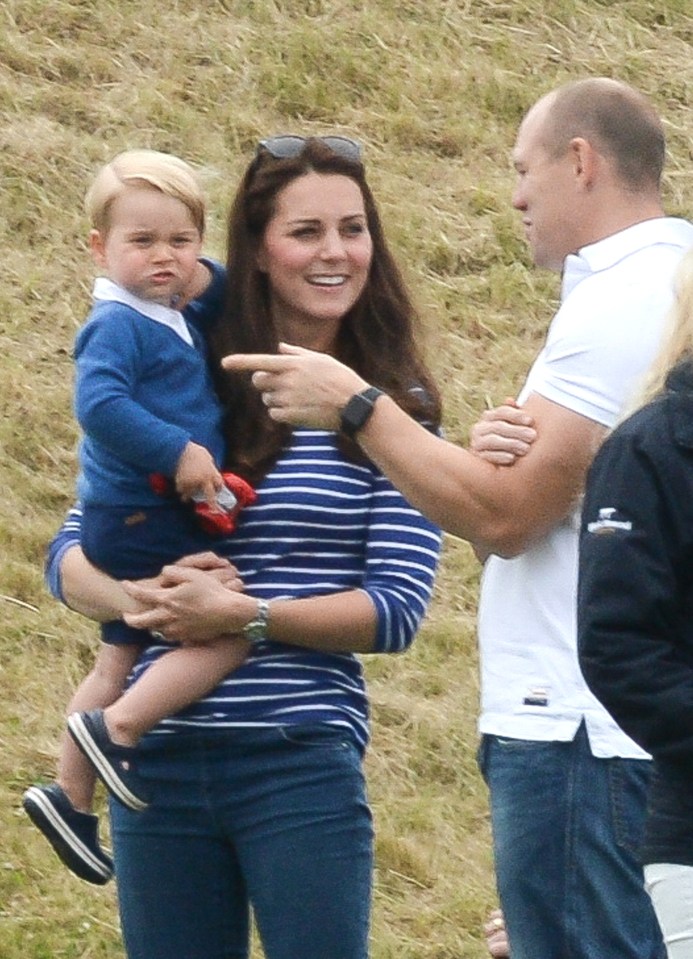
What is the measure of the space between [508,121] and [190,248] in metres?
5.24

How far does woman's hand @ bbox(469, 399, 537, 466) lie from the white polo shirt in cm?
5

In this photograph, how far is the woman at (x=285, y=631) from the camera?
2900 mm

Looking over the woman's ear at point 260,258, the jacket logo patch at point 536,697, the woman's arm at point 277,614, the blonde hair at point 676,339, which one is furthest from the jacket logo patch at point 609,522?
the woman's ear at point 260,258

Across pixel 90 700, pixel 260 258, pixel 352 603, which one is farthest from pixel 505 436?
pixel 90 700

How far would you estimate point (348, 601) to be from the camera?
2922 millimetres

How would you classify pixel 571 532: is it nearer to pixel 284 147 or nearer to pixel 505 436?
pixel 505 436

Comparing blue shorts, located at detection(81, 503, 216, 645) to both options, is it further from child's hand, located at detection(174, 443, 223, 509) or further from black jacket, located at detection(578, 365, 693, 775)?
black jacket, located at detection(578, 365, 693, 775)

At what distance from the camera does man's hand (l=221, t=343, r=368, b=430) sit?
2768 millimetres

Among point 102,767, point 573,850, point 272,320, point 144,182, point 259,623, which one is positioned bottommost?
point 573,850

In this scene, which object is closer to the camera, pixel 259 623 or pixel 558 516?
pixel 558 516

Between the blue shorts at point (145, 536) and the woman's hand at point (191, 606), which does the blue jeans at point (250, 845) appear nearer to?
the woman's hand at point (191, 606)

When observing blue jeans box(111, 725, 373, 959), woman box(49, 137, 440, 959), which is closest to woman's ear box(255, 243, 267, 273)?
woman box(49, 137, 440, 959)

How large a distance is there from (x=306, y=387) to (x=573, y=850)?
756 millimetres

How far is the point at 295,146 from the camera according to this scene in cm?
309
